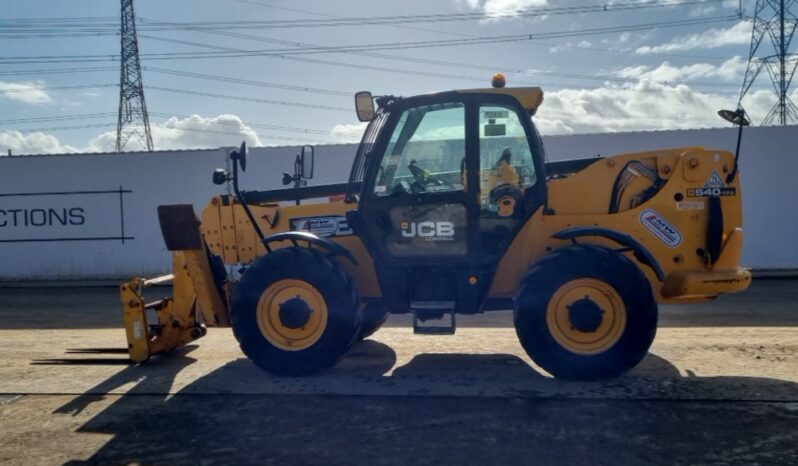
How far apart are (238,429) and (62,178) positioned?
12.2 meters

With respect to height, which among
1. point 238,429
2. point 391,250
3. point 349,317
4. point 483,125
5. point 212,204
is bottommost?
point 238,429

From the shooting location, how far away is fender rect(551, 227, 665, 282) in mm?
5562

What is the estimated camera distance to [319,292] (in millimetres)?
5781

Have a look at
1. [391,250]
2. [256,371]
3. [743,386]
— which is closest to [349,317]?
[391,250]

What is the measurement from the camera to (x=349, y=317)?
225 inches

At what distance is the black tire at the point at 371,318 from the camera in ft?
21.4

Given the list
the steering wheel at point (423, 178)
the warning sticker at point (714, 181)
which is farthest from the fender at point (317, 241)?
the warning sticker at point (714, 181)

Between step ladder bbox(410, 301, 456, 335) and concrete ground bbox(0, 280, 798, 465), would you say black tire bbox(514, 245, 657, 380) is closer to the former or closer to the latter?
concrete ground bbox(0, 280, 798, 465)

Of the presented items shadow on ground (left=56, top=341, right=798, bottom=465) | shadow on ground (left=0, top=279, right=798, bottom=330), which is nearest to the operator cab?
shadow on ground (left=56, top=341, right=798, bottom=465)

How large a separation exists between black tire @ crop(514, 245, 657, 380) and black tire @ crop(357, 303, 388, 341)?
154cm

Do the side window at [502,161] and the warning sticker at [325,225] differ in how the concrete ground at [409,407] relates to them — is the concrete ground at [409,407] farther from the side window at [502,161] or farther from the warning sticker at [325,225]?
the side window at [502,161]

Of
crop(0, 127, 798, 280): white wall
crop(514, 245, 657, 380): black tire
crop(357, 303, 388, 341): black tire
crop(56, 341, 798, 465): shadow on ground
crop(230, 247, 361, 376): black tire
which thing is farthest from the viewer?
crop(0, 127, 798, 280): white wall

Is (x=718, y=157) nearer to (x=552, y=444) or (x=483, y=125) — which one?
(x=483, y=125)

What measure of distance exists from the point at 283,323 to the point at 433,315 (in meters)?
1.25
